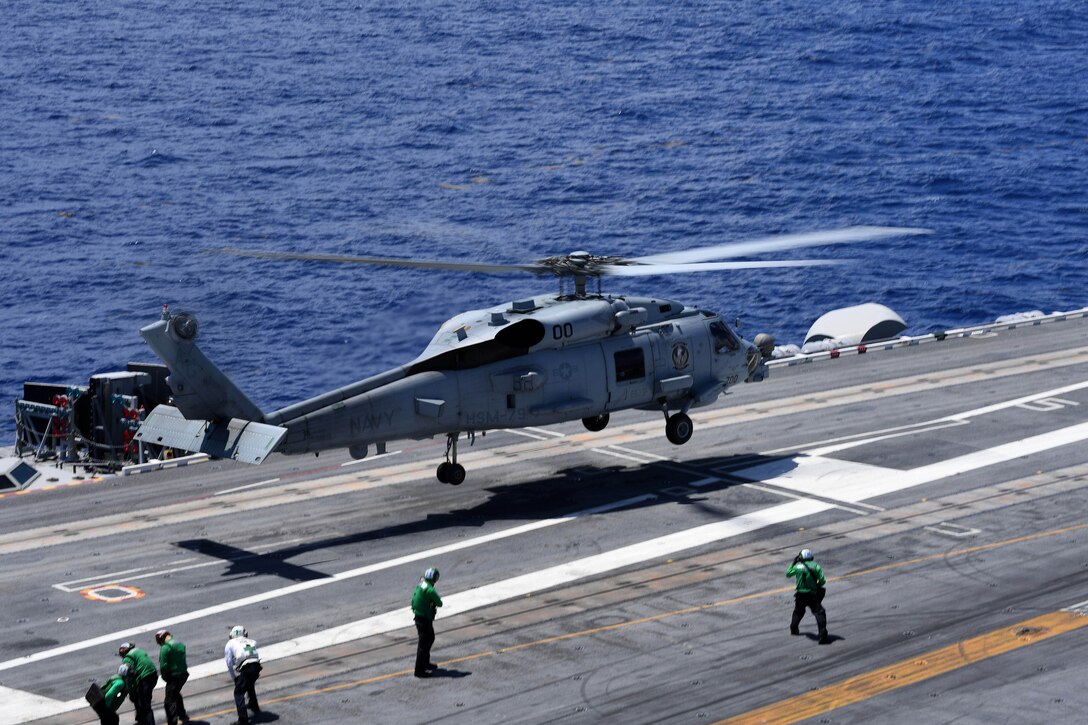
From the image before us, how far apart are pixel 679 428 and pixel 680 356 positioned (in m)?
1.95

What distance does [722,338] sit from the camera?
4112 centimetres

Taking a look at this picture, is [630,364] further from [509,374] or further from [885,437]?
[885,437]

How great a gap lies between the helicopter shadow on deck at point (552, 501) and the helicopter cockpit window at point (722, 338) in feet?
10.8

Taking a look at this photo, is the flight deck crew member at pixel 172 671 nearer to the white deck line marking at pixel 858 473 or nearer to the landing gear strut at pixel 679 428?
the landing gear strut at pixel 679 428

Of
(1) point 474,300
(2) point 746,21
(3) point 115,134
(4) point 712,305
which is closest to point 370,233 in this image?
(1) point 474,300

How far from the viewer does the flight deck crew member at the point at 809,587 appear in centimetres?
2769

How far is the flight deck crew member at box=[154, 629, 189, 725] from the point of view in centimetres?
2448

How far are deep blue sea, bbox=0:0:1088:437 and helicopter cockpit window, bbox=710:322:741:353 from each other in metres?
18.4

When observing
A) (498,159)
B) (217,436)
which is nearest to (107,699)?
(217,436)

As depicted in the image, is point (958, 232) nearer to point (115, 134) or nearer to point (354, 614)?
point (115, 134)

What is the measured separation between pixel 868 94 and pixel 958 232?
30.9 metres

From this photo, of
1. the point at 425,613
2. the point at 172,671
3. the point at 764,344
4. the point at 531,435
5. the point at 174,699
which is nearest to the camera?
the point at 172,671

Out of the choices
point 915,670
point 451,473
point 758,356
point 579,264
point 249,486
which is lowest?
point 915,670

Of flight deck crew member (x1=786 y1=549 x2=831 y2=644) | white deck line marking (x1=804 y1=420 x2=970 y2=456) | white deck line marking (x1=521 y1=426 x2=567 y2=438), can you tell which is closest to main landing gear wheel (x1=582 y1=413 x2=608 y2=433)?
white deck line marking (x1=521 y1=426 x2=567 y2=438)
